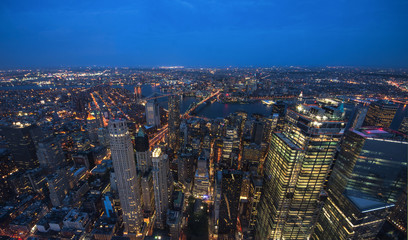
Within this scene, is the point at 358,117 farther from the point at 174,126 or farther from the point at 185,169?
the point at 174,126

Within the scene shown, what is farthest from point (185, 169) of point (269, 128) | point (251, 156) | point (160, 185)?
point (269, 128)

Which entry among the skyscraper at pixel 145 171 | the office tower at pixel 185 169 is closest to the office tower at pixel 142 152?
the skyscraper at pixel 145 171

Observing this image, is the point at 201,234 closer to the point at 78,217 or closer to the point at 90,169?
the point at 78,217

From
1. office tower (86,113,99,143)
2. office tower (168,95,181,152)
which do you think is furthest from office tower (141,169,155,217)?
office tower (86,113,99,143)

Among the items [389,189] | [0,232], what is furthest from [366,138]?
[0,232]

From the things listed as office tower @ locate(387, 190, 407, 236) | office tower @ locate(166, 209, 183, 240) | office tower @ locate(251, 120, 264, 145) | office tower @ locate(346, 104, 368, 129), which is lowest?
office tower @ locate(166, 209, 183, 240)

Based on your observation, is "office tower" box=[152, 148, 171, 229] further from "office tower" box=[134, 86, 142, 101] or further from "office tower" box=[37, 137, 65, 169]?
"office tower" box=[134, 86, 142, 101]
